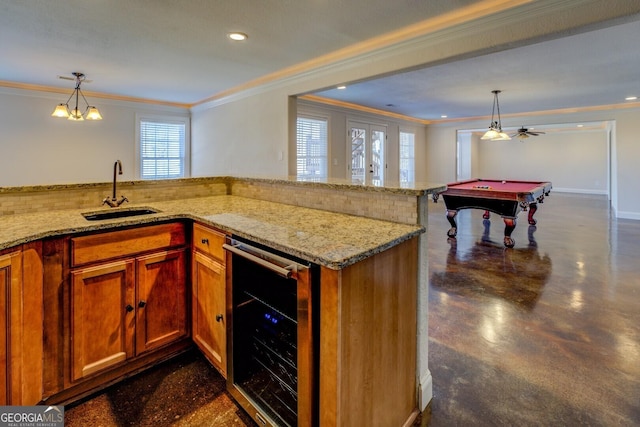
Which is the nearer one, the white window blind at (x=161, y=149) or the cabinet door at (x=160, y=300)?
the cabinet door at (x=160, y=300)

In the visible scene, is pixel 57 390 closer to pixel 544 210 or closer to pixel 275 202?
pixel 275 202

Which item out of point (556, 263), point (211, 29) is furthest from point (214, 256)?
point (556, 263)

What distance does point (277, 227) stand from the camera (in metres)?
1.63

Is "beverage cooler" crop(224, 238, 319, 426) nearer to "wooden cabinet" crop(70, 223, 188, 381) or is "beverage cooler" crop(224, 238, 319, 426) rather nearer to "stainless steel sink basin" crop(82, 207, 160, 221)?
"wooden cabinet" crop(70, 223, 188, 381)

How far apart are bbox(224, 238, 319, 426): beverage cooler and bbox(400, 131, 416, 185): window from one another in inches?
310

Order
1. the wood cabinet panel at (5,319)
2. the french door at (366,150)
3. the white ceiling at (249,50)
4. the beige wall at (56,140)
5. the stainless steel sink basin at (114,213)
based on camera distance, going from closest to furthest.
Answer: the wood cabinet panel at (5,319)
the stainless steel sink basin at (114,213)
the white ceiling at (249,50)
the beige wall at (56,140)
the french door at (366,150)

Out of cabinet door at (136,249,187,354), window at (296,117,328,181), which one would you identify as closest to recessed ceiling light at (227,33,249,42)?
cabinet door at (136,249,187,354)

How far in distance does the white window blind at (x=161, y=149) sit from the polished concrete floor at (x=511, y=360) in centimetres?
544

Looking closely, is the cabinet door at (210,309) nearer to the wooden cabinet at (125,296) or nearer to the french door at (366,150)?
the wooden cabinet at (125,296)

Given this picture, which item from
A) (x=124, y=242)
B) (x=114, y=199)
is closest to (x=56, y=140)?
(x=114, y=199)

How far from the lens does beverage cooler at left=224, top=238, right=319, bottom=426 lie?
1.23m

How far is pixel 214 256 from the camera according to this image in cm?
179

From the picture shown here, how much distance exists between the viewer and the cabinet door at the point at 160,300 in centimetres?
187

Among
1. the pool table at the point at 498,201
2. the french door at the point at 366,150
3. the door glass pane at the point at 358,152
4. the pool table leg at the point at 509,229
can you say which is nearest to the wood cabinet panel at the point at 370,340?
the pool table at the point at 498,201
